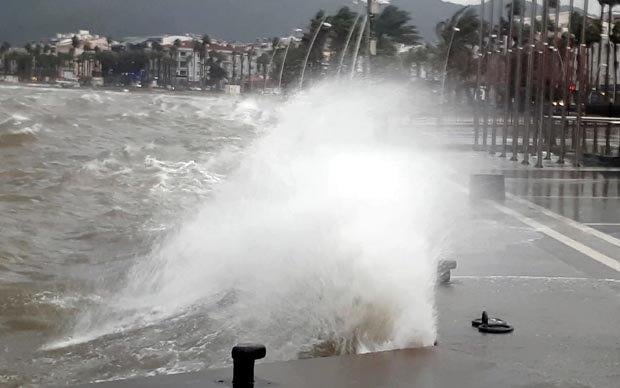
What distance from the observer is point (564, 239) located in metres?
13.8

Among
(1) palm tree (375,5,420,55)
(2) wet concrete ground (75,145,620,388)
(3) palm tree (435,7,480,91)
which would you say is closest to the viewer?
(2) wet concrete ground (75,145,620,388)

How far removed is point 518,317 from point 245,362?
3.43 meters

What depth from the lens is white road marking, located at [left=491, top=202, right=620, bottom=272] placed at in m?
11.8

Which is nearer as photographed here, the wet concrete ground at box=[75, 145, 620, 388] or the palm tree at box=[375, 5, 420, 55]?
the wet concrete ground at box=[75, 145, 620, 388]

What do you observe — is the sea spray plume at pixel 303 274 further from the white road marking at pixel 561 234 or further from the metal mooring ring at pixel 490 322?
the white road marking at pixel 561 234

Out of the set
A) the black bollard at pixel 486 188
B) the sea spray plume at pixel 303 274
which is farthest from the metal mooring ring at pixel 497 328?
the black bollard at pixel 486 188

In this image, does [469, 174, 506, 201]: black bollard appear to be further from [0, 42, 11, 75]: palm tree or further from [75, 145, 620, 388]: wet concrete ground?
[0, 42, 11, 75]: palm tree

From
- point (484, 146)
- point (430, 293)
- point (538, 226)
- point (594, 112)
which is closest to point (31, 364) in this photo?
point (430, 293)

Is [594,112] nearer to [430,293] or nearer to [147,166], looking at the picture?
[147,166]

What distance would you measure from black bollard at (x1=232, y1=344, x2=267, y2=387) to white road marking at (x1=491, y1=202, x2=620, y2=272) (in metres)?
6.56

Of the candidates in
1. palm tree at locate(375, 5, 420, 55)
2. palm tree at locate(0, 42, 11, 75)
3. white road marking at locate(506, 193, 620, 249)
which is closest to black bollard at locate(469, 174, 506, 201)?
white road marking at locate(506, 193, 620, 249)

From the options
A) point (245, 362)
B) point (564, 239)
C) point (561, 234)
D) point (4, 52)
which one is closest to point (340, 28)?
point (561, 234)

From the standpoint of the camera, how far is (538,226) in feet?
49.6

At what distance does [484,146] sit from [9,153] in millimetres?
15113
